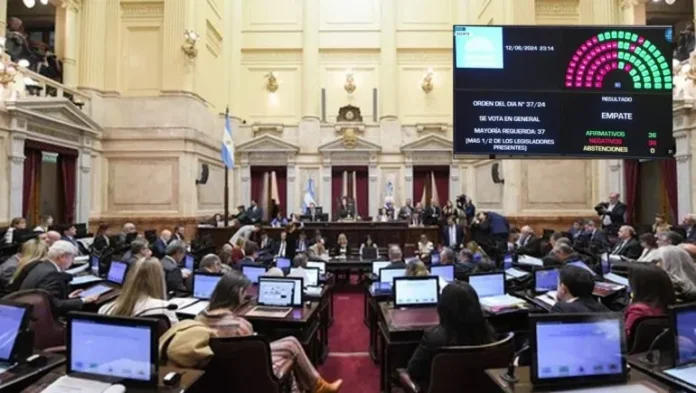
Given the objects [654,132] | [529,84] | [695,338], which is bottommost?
[695,338]

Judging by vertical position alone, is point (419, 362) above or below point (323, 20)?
below

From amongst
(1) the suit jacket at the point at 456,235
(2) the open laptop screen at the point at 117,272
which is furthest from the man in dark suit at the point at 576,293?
(1) the suit jacket at the point at 456,235

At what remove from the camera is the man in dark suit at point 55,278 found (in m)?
3.54

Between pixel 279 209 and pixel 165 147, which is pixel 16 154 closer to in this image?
pixel 165 147

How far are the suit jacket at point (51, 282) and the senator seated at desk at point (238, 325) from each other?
5.49 feet

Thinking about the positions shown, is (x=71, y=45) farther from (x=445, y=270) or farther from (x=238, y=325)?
(x=238, y=325)

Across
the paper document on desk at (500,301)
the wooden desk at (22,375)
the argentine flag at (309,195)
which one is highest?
the argentine flag at (309,195)

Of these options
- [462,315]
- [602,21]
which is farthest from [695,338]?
[602,21]

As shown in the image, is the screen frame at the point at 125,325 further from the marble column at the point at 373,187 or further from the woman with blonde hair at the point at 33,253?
the marble column at the point at 373,187

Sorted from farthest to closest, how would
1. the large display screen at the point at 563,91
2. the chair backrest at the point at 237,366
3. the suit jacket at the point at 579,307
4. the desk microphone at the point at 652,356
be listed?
the large display screen at the point at 563,91 → the suit jacket at the point at 579,307 → the chair backrest at the point at 237,366 → the desk microphone at the point at 652,356

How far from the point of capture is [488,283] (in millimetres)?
4043

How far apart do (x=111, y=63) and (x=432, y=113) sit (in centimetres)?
1023

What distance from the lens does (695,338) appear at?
2.03m

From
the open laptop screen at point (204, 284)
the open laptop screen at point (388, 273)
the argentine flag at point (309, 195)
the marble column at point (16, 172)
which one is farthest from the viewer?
the argentine flag at point (309, 195)
